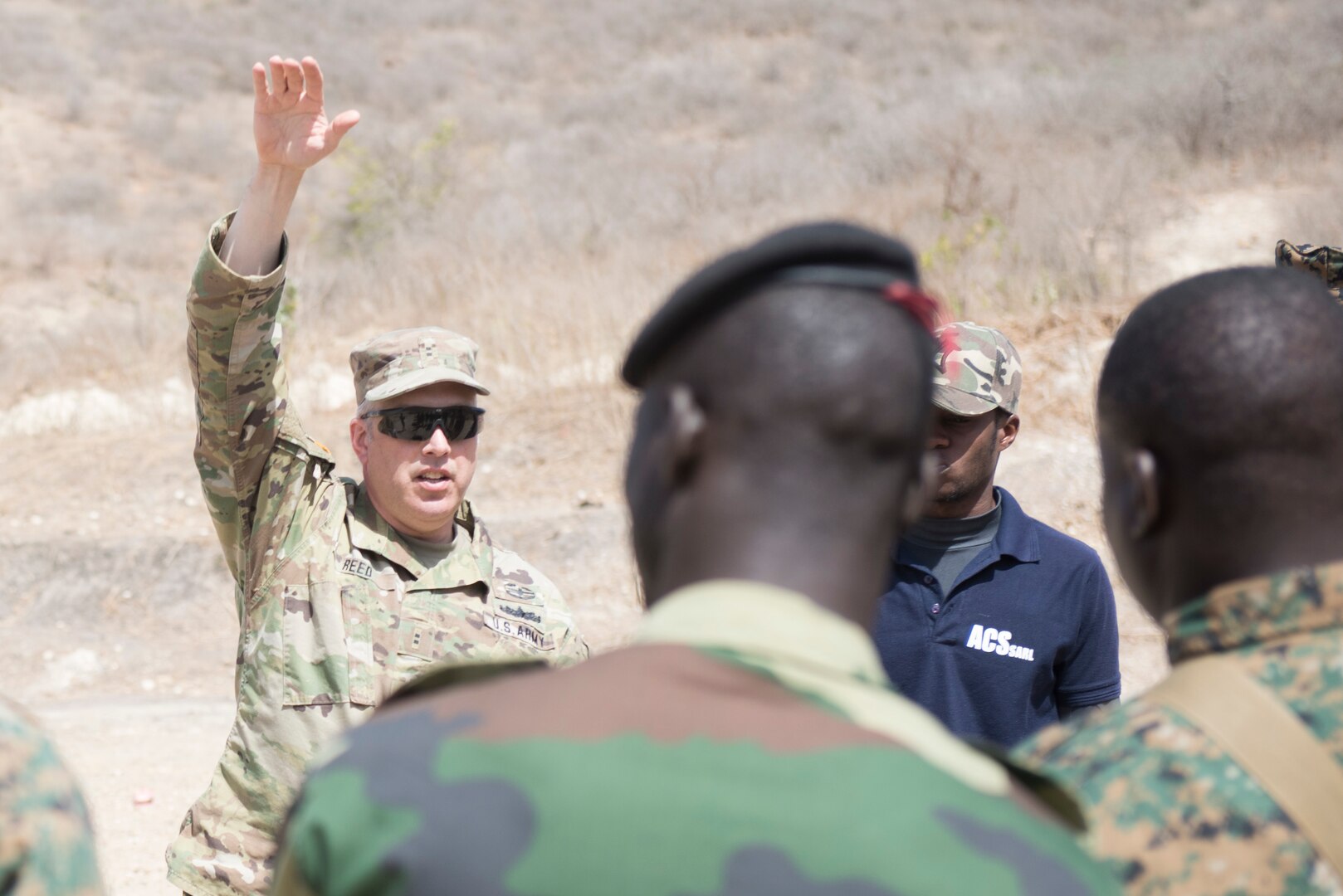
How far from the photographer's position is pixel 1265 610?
5.25 feet

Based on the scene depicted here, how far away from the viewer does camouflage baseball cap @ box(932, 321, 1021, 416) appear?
3342mm

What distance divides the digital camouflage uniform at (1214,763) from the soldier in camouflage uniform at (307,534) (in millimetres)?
1969

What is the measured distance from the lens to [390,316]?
43.6 ft

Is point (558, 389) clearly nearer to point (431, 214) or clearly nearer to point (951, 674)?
point (431, 214)

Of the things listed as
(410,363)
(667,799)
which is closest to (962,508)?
(410,363)

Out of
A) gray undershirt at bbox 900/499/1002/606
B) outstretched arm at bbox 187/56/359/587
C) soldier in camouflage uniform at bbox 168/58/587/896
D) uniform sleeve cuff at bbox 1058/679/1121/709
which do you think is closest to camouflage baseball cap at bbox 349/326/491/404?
soldier in camouflage uniform at bbox 168/58/587/896

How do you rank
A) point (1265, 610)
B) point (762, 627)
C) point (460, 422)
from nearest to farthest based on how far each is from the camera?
point (762, 627)
point (1265, 610)
point (460, 422)

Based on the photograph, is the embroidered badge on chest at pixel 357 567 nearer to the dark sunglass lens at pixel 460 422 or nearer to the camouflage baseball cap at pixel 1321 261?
the dark sunglass lens at pixel 460 422

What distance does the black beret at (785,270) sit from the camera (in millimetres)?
1350

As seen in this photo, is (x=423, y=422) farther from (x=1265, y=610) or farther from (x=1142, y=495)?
(x=1265, y=610)

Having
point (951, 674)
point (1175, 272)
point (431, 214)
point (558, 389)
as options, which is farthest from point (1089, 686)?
point (431, 214)

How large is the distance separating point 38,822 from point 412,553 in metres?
2.00

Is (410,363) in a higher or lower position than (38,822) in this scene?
higher

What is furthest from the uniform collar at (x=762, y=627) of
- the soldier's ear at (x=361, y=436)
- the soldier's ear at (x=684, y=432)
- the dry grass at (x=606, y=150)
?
the dry grass at (x=606, y=150)
